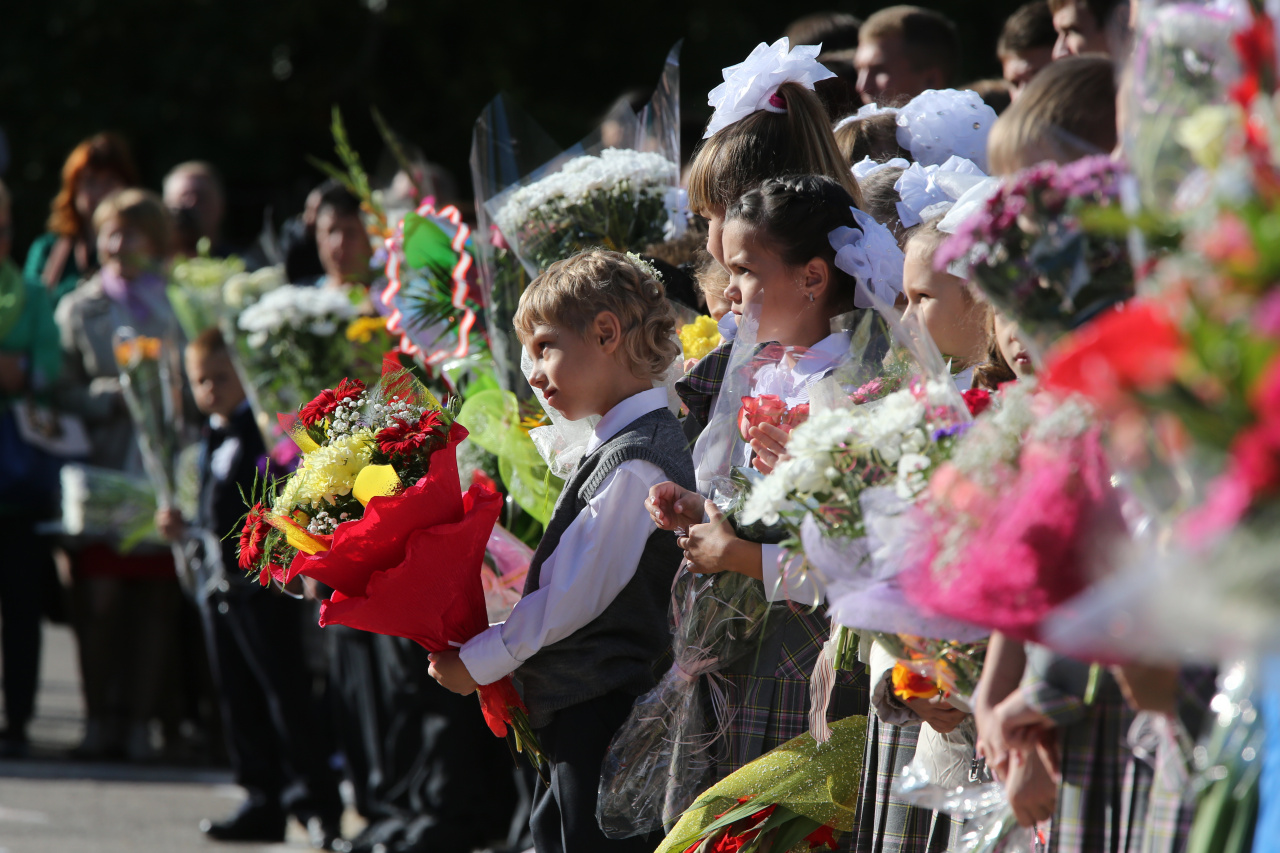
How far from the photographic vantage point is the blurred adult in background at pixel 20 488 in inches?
257

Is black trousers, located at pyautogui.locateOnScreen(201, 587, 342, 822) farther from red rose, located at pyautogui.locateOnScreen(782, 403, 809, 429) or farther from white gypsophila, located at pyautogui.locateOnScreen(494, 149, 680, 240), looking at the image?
red rose, located at pyautogui.locateOnScreen(782, 403, 809, 429)

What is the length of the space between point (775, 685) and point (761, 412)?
0.56m

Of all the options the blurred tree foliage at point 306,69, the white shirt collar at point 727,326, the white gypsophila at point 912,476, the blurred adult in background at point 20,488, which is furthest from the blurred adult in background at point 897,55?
the blurred tree foliage at point 306,69

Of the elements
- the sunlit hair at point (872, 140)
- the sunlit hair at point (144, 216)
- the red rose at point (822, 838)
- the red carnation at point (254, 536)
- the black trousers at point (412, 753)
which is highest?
the sunlit hair at point (144, 216)

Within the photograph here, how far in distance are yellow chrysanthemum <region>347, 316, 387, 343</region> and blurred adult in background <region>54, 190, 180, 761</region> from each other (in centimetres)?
225

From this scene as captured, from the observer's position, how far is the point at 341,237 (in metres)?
5.64

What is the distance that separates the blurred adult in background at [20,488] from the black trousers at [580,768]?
180 inches

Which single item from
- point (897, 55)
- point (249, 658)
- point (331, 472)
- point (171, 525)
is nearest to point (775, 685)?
point (331, 472)

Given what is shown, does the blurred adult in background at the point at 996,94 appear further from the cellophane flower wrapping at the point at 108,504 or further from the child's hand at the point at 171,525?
the cellophane flower wrapping at the point at 108,504

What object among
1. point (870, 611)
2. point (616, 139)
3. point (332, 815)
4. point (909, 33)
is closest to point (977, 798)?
point (870, 611)

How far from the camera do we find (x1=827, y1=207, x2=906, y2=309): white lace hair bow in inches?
104

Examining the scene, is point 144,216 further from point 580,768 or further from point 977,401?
point 977,401

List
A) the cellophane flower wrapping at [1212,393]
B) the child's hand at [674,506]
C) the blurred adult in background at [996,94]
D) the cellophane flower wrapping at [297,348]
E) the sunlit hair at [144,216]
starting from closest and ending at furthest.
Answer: the cellophane flower wrapping at [1212,393], the child's hand at [674,506], the blurred adult in background at [996,94], the cellophane flower wrapping at [297,348], the sunlit hair at [144,216]

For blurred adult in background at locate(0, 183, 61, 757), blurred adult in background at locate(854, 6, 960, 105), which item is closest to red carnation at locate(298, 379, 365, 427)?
blurred adult in background at locate(854, 6, 960, 105)
